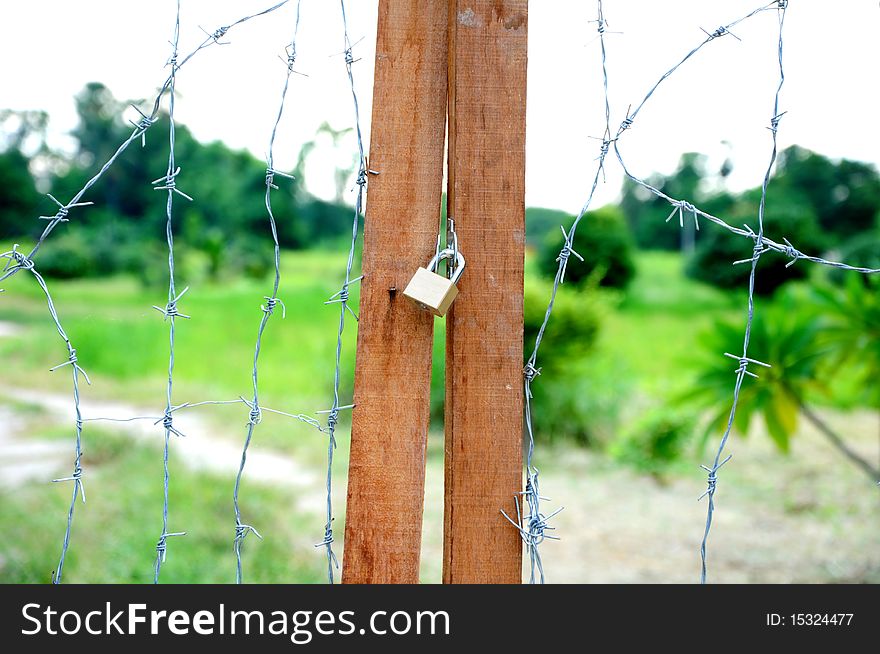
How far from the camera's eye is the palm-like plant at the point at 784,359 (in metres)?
3.19

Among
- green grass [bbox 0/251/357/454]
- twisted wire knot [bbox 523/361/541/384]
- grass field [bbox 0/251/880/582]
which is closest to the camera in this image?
twisted wire knot [bbox 523/361/541/384]

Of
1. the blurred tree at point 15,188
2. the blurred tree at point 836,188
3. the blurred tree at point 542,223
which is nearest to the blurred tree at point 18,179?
the blurred tree at point 15,188

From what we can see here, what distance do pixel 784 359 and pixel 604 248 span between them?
4.45m

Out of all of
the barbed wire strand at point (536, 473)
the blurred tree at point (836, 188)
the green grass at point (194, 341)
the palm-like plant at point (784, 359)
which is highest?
the blurred tree at point (836, 188)

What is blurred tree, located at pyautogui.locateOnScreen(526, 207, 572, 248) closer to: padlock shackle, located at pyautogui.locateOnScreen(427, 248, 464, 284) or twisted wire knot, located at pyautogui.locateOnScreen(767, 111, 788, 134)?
twisted wire knot, located at pyautogui.locateOnScreen(767, 111, 788, 134)

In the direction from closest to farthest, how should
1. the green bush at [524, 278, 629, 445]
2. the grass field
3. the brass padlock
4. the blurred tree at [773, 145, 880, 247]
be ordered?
the brass padlock, the grass field, the green bush at [524, 278, 629, 445], the blurred tree at [773, 145, 880, 247]

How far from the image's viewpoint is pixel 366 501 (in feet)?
3.13

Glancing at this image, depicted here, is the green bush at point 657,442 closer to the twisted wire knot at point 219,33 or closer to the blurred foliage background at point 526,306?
the blurred foliage background at point 526,306

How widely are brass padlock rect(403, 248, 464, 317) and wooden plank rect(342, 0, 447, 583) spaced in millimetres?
45

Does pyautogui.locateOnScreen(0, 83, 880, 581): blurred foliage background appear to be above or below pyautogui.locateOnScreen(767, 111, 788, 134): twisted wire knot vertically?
above

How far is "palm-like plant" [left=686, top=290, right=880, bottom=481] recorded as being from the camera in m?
3.19

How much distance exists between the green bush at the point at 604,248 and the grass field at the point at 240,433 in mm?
433

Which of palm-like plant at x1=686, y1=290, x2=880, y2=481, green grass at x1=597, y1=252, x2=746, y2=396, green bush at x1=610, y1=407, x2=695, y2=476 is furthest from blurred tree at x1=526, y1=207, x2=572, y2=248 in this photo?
palm-like plant at x1=686, y1=290, x2=880, y2=481

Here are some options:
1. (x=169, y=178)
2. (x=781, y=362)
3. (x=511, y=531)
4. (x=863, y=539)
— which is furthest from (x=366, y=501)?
(x=863, y=539)
